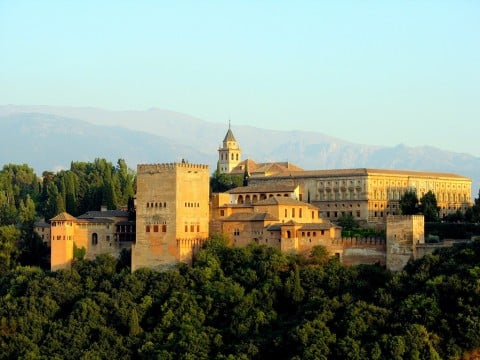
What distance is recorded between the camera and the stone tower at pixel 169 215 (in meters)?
48.7

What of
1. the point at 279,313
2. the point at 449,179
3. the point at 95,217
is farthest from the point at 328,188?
the point at 279,313

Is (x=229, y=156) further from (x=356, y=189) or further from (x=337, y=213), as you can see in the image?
(x=337, y=213)

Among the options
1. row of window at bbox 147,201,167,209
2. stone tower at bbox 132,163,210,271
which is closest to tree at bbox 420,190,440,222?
stone tower at bbox 132,163,210,271

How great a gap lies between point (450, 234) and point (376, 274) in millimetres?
8187

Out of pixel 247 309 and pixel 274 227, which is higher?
pixel 274 227

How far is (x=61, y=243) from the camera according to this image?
50938 millimetres

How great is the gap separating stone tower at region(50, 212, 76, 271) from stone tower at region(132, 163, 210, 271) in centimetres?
357

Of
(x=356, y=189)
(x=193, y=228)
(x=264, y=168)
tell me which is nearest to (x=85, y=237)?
(x=193, y=228)

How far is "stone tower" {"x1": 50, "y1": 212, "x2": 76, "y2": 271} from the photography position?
50.8 metres

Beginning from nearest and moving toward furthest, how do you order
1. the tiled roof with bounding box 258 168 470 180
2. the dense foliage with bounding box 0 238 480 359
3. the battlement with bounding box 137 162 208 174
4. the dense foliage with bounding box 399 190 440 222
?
the dense foliage with bounding box 0 238 480 359 → the battlement with bounding box 137 162 208 174 → the dense foliage with bounding box 399 190 440 222 → the tiled roof with bounding box 258 168 470 180

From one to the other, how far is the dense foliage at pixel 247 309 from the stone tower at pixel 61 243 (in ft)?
2.22

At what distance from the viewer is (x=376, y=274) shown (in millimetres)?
44719

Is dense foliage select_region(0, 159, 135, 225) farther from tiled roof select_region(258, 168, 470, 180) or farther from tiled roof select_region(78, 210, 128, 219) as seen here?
tiled roof select_region(258, 168, 470, 180)

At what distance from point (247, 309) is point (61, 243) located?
37.0 feet
